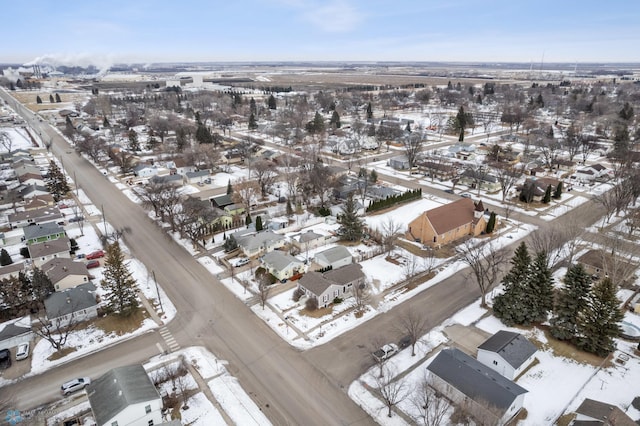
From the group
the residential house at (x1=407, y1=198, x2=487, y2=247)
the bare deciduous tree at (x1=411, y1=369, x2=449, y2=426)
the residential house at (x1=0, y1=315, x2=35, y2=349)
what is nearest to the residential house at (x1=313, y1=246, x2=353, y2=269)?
the residential house at (x1=407, y1=198, x2=487, y2=247)

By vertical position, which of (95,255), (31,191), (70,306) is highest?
(31,191)

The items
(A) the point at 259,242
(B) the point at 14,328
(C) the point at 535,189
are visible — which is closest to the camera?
(B) the point at 14,328

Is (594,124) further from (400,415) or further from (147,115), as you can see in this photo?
(147,115)

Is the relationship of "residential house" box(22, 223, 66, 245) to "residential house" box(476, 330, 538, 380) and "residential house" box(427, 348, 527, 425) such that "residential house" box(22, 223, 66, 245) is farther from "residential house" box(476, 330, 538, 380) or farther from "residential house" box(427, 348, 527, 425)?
"residential house" box(476, 330, 538, 380)

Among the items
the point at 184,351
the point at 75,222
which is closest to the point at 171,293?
the point at 184,351

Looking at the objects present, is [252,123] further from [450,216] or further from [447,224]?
[447,224]

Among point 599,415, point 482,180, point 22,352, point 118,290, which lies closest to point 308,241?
point 118,290

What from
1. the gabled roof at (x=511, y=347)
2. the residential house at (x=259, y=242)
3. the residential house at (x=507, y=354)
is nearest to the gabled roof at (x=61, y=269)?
the residential house at (x=259, y=242)
